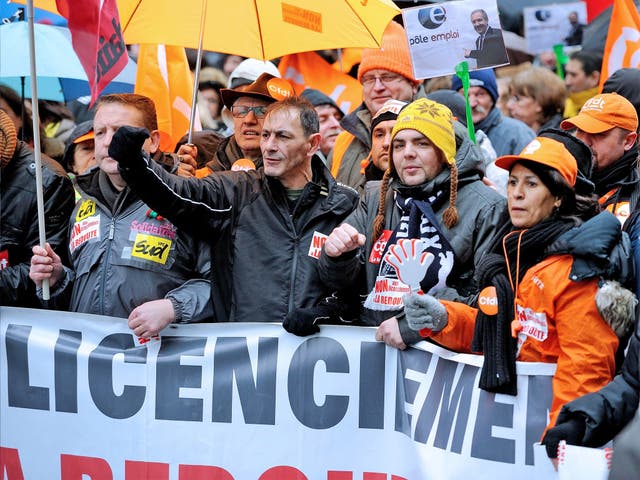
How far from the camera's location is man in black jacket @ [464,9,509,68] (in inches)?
276

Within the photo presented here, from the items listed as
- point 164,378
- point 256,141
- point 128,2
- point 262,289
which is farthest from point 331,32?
point 164,378

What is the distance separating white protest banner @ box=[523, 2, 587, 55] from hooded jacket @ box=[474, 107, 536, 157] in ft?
8.73

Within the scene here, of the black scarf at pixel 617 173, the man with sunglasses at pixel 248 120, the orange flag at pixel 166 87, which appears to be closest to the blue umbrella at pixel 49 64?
the orange flag at pixel 166 87

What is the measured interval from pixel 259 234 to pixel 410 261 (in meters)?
0.99

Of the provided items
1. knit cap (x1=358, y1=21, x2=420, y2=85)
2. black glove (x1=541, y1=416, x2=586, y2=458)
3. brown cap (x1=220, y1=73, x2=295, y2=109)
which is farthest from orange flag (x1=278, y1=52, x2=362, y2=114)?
black glove (x1=541, y1=416, x2=586, y2=458)

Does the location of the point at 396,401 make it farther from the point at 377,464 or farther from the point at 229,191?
the point at 229,191

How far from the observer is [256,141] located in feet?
21.9

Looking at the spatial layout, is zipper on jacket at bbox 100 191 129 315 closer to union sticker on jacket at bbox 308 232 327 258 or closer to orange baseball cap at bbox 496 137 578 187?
union sticker on jacket at bbox 308 232 327 258

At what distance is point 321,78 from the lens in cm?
946

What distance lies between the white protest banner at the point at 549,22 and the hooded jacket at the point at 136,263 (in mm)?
5823

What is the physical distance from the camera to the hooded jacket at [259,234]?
5645 mm

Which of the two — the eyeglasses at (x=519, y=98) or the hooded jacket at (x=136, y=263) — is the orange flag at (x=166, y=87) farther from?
the eyeglasses at (x=519, y=98)

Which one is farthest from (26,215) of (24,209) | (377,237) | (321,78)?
(321,78)

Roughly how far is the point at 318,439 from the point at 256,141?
1994 mm
